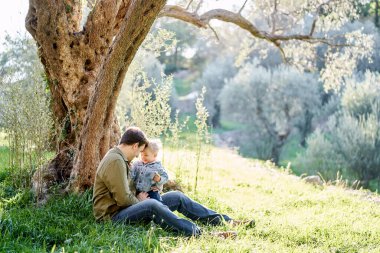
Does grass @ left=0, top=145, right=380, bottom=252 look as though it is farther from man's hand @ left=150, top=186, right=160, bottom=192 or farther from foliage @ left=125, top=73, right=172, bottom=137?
foliage @ left=125, top=73, right=172, bottom=137

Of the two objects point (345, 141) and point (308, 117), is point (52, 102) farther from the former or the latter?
point (308, 117)

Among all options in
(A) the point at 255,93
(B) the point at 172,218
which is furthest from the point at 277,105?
(B) the point at 172,218

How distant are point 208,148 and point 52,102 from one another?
3254 mm

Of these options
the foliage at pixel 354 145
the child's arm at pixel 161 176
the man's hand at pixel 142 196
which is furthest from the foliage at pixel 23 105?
the foliage at pixel 354 145

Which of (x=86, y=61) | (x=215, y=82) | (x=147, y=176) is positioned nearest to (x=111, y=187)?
(x=147, y=176)

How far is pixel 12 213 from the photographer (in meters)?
6.00

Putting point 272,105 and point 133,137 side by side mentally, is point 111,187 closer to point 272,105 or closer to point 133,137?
point 133,137

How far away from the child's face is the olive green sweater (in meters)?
0.53

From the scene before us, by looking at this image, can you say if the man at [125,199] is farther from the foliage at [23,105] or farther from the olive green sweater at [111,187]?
the foliage at [23,105]

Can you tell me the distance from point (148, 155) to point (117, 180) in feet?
2.84

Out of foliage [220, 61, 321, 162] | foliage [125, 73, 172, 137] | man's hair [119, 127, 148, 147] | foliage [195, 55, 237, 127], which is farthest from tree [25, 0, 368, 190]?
foliage [195, 55, 237, 127]

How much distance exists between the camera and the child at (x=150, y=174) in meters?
6.41

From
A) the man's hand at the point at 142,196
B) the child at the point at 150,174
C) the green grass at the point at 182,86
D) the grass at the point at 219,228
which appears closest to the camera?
the grass at the point at 219,228

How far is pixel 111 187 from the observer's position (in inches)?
227
